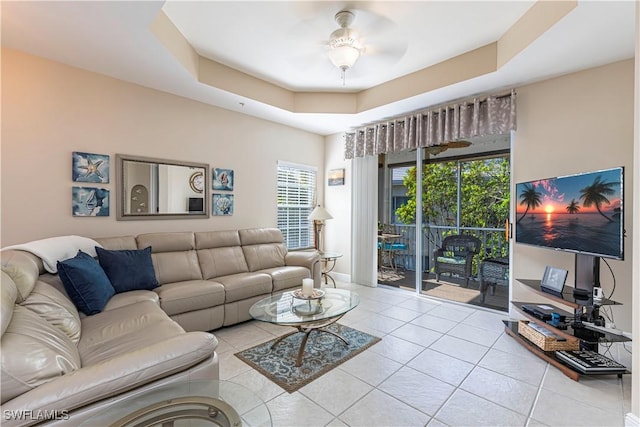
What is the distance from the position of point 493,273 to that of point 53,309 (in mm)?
4340

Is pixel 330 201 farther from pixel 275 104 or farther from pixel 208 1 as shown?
pixel 208 1

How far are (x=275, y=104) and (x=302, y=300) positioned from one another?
8.68 ft

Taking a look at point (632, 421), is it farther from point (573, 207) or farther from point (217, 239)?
point (217, 239)

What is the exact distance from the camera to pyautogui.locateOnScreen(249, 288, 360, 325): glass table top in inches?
87.4

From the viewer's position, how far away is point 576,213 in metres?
2.43

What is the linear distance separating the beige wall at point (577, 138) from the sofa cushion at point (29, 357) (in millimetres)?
3917

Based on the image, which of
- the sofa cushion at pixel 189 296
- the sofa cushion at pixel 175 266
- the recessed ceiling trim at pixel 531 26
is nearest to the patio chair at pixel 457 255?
the recessed ceiling trim at pixel 531 26

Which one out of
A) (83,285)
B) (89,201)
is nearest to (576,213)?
(83,285)

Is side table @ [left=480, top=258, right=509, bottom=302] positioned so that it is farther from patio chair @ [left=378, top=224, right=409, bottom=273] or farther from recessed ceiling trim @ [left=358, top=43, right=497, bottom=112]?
recessed ceiling trim @ [left=358, top=43, right=497, bottom=112]

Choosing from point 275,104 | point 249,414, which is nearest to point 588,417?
point 249,414

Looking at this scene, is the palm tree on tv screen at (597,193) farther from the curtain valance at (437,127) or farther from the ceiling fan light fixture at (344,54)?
the ceiling fan light fixture at (344,54)

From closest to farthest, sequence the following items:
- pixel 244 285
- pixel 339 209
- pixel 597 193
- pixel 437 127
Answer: pixel 597 193 < pixel 244 285 < pixel 437 127 < pixel 339 209

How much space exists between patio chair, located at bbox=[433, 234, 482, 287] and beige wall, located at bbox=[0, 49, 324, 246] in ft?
9.80

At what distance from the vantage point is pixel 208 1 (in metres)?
2.24
